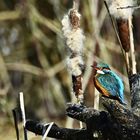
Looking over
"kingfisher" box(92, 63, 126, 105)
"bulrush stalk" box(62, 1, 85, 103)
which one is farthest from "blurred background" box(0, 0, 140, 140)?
"kingfisher" box(92, 63, 126, 105)

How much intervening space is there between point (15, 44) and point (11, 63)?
17.8 inches

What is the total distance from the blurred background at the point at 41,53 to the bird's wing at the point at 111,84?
227 centimetres

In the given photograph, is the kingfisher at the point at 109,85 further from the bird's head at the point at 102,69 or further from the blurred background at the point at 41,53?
the blurred background at the point at 41,53

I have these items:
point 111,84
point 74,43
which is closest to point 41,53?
point 74,43

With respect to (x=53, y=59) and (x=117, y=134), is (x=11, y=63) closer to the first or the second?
(x=53, y=59)

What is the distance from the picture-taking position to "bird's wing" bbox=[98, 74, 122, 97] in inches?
40.4

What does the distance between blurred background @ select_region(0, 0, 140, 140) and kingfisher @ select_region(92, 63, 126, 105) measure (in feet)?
7.42

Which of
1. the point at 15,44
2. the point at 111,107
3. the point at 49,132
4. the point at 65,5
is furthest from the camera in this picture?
the point at 15,44

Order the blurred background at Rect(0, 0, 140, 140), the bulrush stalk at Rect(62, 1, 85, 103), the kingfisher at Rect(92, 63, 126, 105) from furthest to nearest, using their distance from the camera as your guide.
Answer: the blurred background at Rect(0, 0, 140, 140) → the bulrush stalk at Rect(62, 1, 85, 103) → the kingfisher at Rect(92, 63, 126, 105)

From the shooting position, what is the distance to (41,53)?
373 centimetres

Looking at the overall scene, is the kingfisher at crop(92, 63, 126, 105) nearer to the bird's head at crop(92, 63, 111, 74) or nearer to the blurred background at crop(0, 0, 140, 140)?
the bird's head at crop(92, 63, 111, 74)

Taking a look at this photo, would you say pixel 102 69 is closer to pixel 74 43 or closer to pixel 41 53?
pixel 74 43

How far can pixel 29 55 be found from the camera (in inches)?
151

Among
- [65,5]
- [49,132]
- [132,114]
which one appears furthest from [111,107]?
[65,5]
